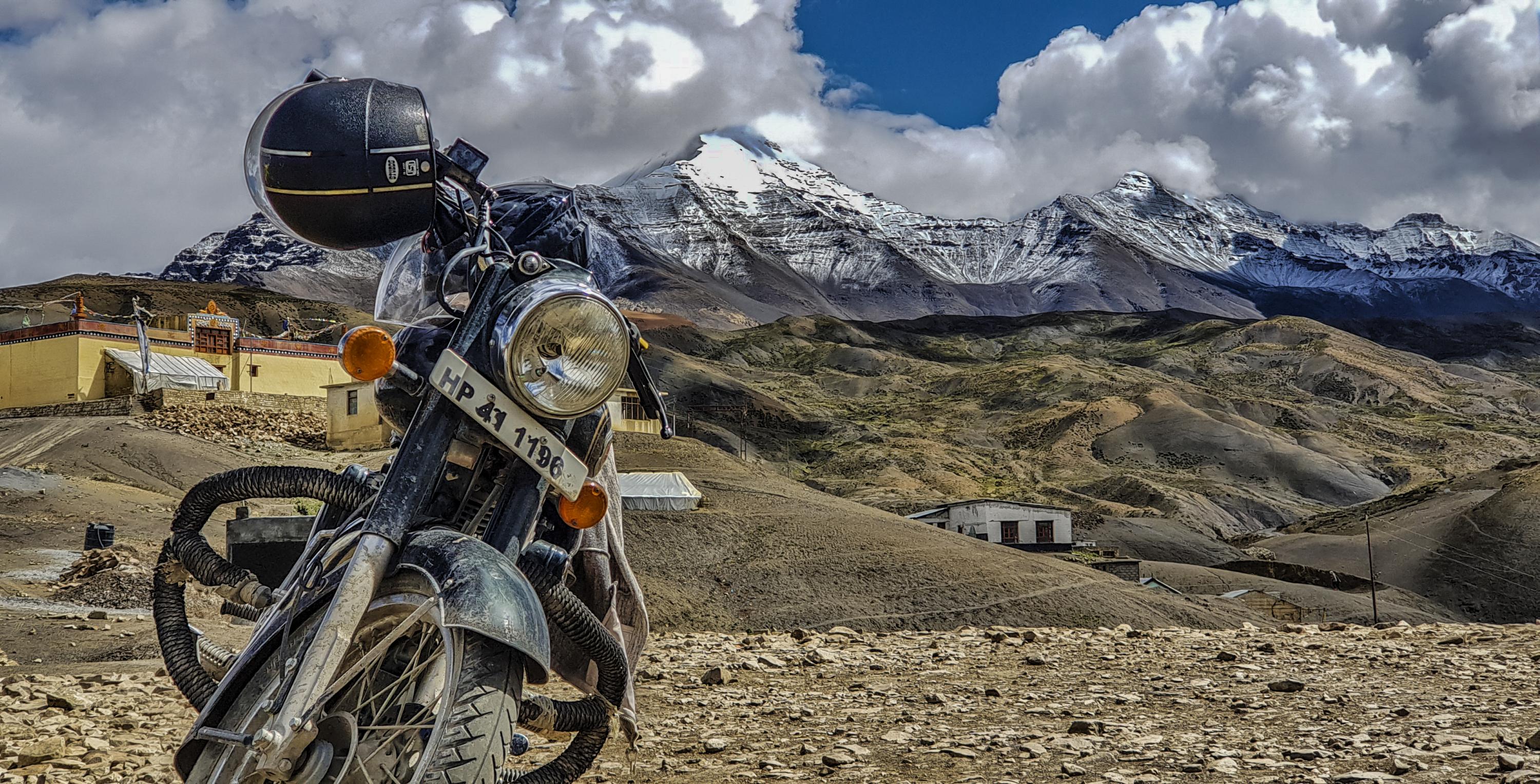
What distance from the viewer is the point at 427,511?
3596mm

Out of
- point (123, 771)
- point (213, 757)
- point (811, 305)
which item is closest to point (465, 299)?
point (213, 757)

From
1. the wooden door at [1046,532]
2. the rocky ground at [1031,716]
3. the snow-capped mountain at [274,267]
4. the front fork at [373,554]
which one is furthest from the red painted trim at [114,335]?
the snow-capped mountain at [274,267]

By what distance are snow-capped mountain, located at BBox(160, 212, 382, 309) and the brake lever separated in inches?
5974

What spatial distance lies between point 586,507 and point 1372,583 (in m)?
35.9

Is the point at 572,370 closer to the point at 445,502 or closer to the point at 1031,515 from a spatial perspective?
the point at 445,502

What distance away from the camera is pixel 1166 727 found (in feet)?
23.1

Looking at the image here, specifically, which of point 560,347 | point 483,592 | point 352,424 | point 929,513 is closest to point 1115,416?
point 929,513

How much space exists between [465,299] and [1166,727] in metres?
4.88

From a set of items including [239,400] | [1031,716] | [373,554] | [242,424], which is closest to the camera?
[373,554]

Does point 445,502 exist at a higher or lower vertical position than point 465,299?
lower

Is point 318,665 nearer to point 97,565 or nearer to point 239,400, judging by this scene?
→ point 97,565

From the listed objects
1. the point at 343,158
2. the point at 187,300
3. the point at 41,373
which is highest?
the point at 187,300

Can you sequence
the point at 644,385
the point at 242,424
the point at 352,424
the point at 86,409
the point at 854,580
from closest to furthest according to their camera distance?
the point at 644,385
the point at 854,580
the point at 352,424
the point at 86,409
the point at 242,424

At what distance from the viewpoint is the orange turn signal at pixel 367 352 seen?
138 inches
